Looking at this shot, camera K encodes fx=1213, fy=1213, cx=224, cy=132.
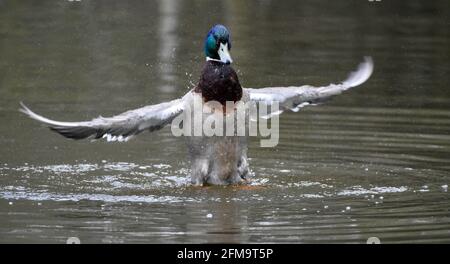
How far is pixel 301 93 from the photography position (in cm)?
985

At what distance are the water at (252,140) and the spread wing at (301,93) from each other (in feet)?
1.77

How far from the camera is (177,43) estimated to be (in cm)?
1558

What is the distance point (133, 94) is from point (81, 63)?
182cm

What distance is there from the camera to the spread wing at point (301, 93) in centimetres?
977

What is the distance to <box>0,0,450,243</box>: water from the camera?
812cm

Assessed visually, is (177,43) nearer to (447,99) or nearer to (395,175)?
(447,99)

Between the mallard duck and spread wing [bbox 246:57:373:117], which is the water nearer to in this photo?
the mallard duck

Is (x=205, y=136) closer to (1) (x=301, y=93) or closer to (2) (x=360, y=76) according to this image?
(1) (x=301, y=93)

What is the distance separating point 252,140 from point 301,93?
1.38 m

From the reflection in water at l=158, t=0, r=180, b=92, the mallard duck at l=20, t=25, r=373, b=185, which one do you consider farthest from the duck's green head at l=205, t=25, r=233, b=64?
the reflection in water at l=158, t=0, r=180, b=92

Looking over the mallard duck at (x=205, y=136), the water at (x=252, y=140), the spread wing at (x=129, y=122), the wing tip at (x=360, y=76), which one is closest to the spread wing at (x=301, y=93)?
the wing tip at (x=360, y=76)

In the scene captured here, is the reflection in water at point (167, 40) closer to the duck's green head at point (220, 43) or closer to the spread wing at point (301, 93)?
the spread wing at point (301, 93)

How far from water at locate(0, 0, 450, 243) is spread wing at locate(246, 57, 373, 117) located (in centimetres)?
54

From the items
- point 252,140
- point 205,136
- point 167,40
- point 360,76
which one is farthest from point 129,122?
point 167,40
